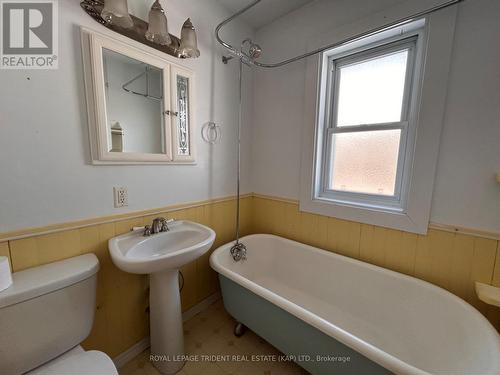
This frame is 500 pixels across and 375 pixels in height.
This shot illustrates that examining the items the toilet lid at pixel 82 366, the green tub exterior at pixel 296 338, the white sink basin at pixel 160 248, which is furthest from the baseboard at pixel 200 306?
the toilet lid at pixel 82 366

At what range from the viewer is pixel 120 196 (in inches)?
46.1

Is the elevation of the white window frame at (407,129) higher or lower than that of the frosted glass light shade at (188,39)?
lower

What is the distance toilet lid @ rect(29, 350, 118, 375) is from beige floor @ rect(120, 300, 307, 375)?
1.81 feet

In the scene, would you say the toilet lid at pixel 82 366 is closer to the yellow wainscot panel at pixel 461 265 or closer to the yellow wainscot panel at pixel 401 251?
the yellow wainscot panel at pixel 401 251

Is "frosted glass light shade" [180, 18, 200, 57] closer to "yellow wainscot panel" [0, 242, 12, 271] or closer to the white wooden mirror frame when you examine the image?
the white wooden mirror frame

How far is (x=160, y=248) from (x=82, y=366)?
1.87 feet

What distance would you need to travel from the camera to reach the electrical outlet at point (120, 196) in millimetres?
1155

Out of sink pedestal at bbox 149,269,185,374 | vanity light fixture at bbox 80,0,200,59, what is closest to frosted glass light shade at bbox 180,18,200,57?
vanity light fixture at bbox 80,0,200,59

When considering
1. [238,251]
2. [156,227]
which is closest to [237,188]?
[238,251]

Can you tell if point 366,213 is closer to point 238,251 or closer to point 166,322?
point 238,251

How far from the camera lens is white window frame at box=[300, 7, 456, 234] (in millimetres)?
1100

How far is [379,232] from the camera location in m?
1.38

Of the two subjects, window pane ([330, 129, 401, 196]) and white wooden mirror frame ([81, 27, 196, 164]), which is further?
window pane ([330, 129, 401, 196])

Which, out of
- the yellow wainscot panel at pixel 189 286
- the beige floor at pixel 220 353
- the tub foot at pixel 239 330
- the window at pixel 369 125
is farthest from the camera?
the yellow wainscot panel at pixel 189 286
